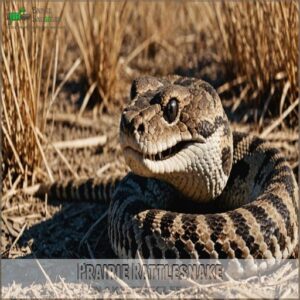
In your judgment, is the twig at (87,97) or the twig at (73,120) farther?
the twig at (87,97)

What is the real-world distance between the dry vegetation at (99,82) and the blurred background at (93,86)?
0.4 inches

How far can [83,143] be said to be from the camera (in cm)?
717

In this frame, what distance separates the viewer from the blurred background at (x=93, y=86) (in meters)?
6.04

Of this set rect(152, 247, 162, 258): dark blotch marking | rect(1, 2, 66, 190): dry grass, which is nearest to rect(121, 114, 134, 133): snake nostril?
rect(152, 247, 162, 258): dark blotch marking

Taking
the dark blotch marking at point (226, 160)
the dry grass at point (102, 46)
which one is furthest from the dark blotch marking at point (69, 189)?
the dark blotch marking at point (226, 160)

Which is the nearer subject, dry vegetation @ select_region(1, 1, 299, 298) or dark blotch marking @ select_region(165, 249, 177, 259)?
dark blotch marking @ select_region(165, 249, 177, 259)

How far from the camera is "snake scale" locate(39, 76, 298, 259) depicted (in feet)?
14.9

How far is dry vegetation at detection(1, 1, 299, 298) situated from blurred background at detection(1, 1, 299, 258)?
11mm

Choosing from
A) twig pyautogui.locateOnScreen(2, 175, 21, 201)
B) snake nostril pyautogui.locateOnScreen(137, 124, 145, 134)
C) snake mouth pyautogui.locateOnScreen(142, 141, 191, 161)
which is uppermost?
snake nostril pyautogui.locateOnScreen(137, 124, 145, 134)

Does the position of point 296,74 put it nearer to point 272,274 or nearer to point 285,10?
point 285,10

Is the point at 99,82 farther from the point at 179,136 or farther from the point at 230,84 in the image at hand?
the point at 179,136

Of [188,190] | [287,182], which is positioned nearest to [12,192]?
[188,190]

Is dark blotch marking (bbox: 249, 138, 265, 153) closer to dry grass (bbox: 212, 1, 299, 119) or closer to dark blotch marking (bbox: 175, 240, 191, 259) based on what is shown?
dry grass (bbox: 212, 1, 299, 119)

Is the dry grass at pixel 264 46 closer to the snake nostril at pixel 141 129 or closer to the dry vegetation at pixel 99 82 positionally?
the dry vegetation at pixel 99 82
